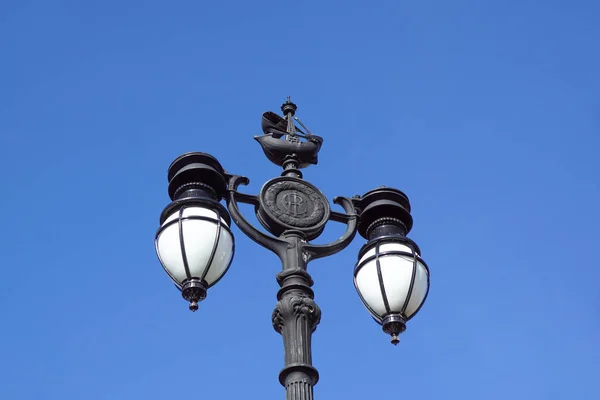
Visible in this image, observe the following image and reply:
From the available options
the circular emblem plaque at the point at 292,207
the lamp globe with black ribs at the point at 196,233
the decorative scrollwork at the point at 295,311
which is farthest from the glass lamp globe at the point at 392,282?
the lamp globe with black ribs at the point at 196,233

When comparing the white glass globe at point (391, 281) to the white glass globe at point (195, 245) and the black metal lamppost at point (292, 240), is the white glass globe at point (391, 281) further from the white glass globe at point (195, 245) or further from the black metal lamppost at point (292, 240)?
the white glass globe at point (195, 245)

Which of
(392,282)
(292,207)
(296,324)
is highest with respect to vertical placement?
(292,207)

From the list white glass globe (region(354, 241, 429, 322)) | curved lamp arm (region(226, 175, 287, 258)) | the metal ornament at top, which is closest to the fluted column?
curved lamp arm (region(226, 175, 287, 258))

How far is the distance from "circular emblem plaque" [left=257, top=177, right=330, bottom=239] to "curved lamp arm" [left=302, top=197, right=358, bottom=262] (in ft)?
0.50

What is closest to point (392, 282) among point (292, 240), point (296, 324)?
point (292, 240)

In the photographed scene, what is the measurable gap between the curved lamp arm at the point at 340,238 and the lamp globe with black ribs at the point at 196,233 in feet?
1.81

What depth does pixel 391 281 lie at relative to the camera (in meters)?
8.42

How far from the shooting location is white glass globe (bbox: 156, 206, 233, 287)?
812 centimetres

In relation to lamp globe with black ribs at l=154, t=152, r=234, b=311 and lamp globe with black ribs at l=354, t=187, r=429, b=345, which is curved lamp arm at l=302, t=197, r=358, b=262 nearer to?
lamp globe with black ribs at l=354, t=187, r=429, b=345

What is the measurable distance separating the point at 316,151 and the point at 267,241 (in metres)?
1.50

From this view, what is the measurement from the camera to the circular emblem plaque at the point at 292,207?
8.51 m

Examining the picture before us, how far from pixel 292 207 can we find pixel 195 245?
2.80 ft

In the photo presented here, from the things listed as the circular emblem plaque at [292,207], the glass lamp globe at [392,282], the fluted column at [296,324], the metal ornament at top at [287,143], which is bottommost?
the fluted column at [296,324]

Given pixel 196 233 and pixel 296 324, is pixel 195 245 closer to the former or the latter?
pixel 196 233
